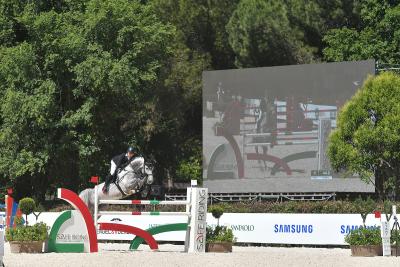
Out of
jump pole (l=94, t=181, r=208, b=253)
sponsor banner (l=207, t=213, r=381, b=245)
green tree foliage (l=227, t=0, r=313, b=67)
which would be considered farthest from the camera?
A: green tree foliage (l=227, t=0, r=313, b=67)

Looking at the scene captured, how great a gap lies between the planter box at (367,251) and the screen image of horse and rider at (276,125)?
11.7 m

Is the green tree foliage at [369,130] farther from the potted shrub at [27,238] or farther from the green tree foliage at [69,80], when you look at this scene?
the potted shrub at [27,238]

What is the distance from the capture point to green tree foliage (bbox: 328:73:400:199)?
28750mm

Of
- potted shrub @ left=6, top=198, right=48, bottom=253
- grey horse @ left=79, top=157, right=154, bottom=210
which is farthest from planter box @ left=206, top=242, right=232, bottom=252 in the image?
potted shrub @ left=6, top=198, right=48, bottom=253

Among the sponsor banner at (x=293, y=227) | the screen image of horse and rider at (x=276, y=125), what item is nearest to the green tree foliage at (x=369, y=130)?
the screen image of horse and rider at (x=276, y=125)

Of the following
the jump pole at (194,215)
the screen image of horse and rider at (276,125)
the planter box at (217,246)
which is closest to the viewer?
the jump pole at (194,215)

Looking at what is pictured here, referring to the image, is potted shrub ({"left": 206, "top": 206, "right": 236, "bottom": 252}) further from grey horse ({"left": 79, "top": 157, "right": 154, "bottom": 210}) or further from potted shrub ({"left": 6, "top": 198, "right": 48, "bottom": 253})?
potted shrub ({"left": 6, "top": 198, "right": 48, "bottom": 253})

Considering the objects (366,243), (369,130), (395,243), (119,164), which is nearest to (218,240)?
(119,164)

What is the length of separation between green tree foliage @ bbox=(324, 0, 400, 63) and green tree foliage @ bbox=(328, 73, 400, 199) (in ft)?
30.6

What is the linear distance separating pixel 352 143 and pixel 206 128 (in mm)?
6827

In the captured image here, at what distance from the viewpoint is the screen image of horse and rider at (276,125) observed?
31469 mm

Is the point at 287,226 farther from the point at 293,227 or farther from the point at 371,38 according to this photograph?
the point at 371,38

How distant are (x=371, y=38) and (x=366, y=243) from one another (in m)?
21.6

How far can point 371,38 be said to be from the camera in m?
39.5
